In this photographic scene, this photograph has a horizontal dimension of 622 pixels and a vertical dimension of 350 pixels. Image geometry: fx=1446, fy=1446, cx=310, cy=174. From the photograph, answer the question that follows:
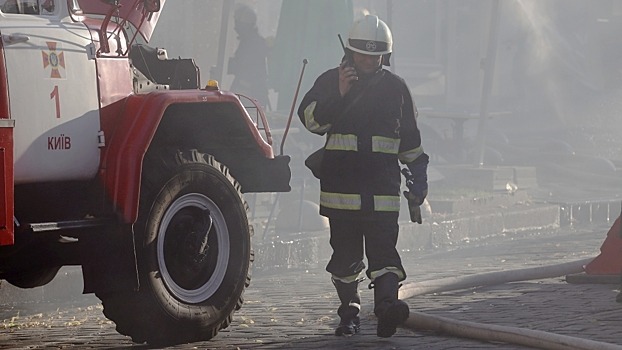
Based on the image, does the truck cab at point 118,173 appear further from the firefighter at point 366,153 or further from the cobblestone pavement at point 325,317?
the firefighter at point 366,153

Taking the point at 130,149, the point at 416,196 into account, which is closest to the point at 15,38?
the point at 130,149

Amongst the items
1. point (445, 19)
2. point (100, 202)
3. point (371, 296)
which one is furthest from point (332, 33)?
point (445, 19)

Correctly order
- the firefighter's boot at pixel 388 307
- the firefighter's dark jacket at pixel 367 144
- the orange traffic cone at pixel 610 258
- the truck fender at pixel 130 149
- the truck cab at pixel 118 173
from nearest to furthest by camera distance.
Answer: the truck cab at pixel 118 173 → the truck fender at pixel 130 149 → the firefighter's boot at pixel 388 307 → the firefighter's dark jacket at pixel 367 144 → the orange traffic cone at pixel 610 258

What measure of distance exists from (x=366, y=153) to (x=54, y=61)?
1.63m

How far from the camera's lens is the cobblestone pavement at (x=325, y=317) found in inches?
280

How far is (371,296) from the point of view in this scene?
32.0 feet

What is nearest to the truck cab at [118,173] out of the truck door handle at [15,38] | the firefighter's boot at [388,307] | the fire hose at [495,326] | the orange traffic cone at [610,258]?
the truck door handle at [15,38]

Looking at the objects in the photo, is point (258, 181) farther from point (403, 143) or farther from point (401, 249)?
point (401, 249)

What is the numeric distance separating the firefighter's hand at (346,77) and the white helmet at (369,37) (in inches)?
4.2

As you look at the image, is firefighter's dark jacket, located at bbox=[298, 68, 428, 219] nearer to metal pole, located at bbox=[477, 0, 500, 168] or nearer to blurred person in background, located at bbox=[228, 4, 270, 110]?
blurred person in background, located at bbox=[228, 4, 270, 110]

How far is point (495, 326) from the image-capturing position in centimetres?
676

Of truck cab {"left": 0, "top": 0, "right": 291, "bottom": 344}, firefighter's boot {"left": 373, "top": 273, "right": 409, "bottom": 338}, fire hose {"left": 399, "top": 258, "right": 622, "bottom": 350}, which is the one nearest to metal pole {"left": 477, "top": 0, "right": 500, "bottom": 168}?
fire hose {"left": 399, "top": 258, "right": 622, "bottom": 350}

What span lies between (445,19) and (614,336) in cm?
2257

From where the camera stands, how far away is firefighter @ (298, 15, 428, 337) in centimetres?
722
